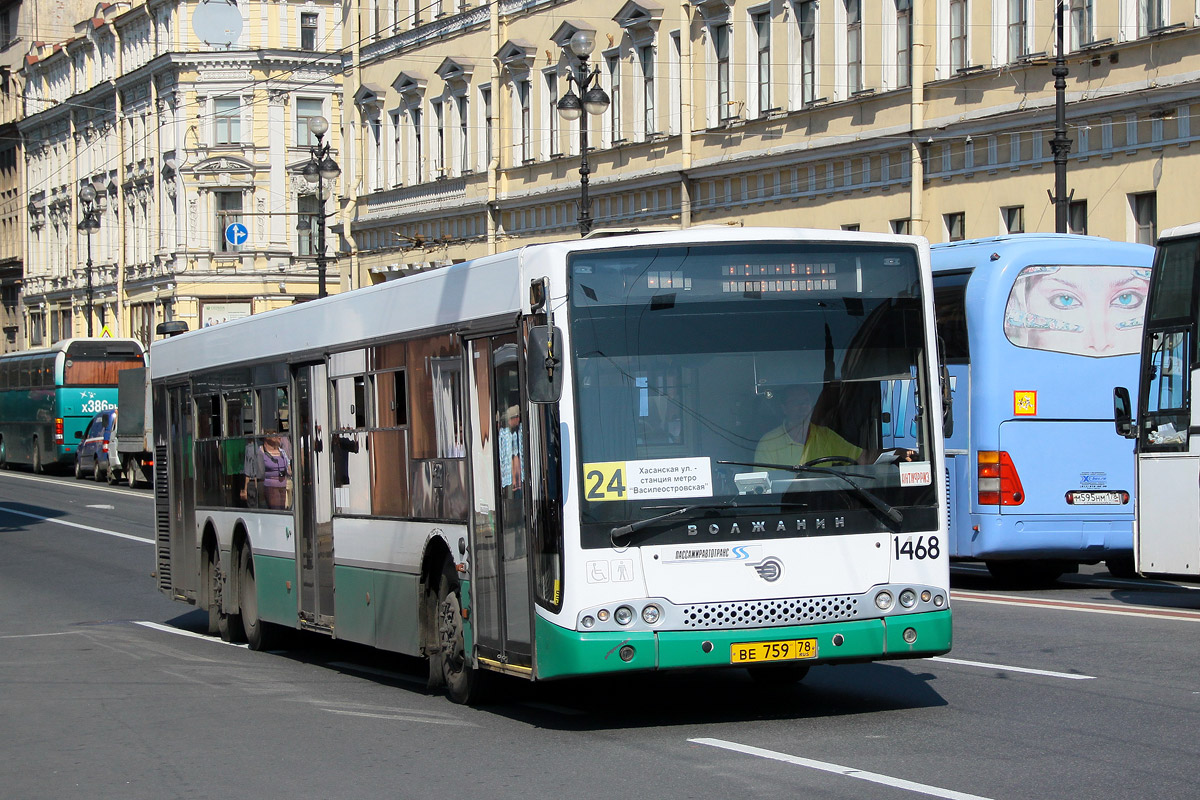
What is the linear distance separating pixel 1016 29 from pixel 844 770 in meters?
26.8

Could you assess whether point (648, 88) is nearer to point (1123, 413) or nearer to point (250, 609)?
point (1123, 413)

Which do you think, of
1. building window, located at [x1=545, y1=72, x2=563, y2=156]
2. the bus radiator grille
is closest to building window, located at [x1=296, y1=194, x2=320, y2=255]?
building window, located at [x1=545, y1=72, x2=563, y2=156]

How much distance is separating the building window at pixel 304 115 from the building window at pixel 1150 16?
173 ft

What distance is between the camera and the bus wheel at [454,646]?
1123 cm

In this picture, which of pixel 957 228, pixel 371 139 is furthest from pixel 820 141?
pixel 371 139

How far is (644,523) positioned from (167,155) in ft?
241

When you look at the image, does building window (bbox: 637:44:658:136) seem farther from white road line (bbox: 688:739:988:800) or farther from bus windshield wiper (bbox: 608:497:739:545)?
white road line (bbox: 688:739:988:800)

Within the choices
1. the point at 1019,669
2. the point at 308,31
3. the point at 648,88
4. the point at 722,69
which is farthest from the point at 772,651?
the point at 308,31

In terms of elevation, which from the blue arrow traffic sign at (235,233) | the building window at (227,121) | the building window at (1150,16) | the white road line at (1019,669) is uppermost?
the building window at (227,121)

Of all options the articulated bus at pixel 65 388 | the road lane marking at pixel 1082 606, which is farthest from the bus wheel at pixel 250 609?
the articulated bus at pixel 65 388

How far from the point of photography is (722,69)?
4169 centimetres

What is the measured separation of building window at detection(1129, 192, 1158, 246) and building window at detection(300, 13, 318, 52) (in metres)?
54.4

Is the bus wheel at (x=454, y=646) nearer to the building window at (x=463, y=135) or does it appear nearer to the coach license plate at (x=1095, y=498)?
the coach license plate at (x=1095, y=498)

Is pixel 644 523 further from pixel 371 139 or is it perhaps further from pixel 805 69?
pixel 371 139
